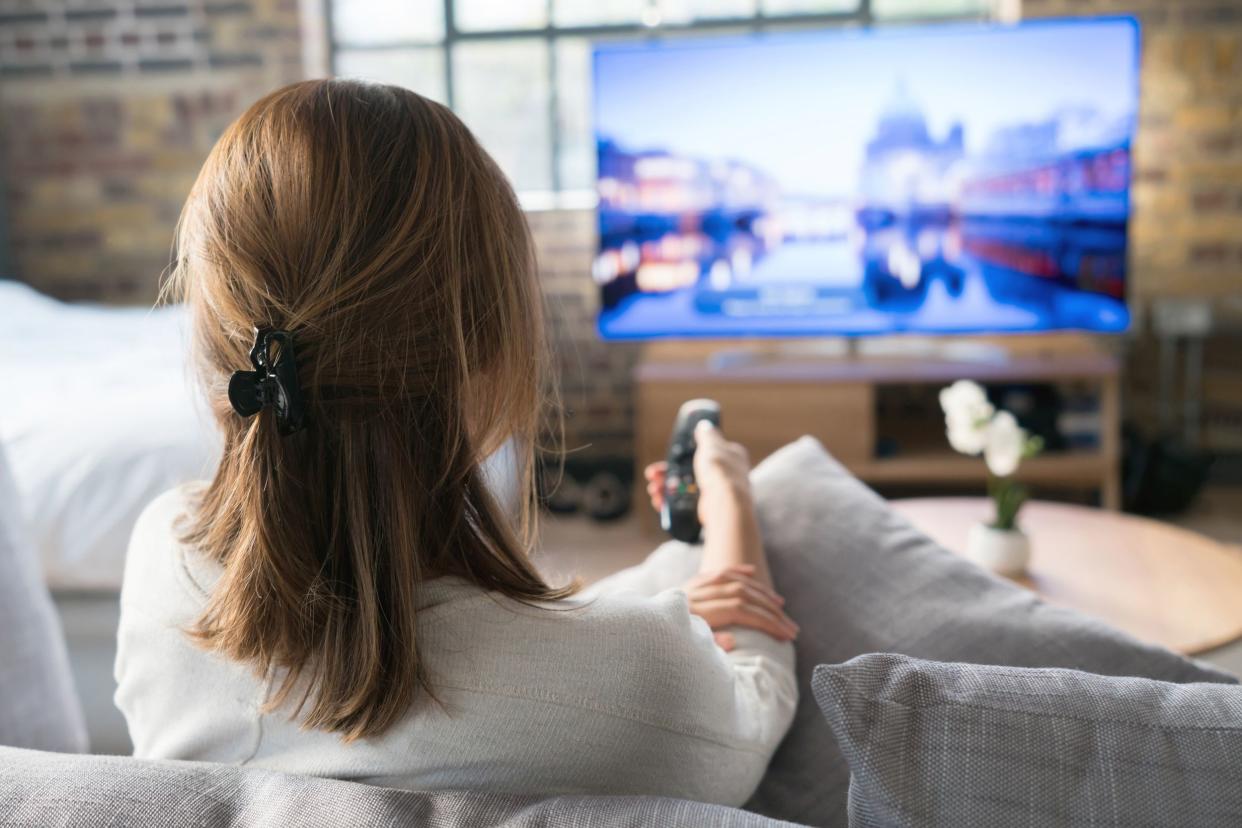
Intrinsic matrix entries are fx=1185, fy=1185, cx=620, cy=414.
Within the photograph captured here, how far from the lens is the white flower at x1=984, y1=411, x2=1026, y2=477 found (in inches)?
79.9

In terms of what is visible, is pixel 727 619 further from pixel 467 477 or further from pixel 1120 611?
pixel 1120 611

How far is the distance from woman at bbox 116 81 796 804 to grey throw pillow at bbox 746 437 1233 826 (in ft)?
0.52

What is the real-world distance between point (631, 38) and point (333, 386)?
3.52 meters

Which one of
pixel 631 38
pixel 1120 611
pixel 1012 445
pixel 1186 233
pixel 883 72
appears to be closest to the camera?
pixel 1120 611

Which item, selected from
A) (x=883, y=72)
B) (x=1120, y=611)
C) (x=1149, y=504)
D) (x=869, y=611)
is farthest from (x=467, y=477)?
(x=1149, y=504)

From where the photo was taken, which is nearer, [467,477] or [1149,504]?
[467,477]

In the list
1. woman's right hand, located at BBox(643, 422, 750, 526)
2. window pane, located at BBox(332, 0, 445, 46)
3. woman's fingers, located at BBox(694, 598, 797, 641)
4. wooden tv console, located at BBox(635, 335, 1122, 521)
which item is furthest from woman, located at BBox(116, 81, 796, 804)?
window pane, located at BBox(332, 0, 445, 46)

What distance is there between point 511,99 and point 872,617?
136 inches

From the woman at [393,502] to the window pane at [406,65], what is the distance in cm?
354

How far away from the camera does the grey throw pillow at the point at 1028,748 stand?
1.91ft

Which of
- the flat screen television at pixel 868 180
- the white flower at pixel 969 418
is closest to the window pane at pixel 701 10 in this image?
the flat screen television at pixel 868 180

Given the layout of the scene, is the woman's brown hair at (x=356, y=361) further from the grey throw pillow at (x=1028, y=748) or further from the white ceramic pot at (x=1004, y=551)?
the white ceramic pot at (x=1004, y=551)

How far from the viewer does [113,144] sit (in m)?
4.15

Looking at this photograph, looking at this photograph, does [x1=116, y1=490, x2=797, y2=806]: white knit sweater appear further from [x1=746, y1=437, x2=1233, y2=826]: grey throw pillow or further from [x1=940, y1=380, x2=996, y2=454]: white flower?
[x1=940, y1=380, x2=996, y2=454]: white flower
